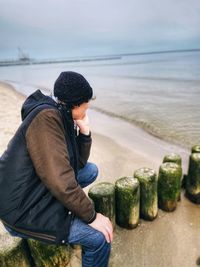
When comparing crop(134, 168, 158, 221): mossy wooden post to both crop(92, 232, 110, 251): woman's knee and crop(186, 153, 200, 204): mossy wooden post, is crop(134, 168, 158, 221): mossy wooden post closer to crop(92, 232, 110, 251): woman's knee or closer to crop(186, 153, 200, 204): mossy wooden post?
crop(186, 153, 200, 204): mossy wooden post

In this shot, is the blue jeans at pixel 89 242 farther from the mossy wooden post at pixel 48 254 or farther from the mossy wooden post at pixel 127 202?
the mossy wooden post at pixel 127 202

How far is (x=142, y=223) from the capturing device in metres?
3.62

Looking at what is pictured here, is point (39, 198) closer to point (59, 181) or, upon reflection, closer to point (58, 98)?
point (59, 181)

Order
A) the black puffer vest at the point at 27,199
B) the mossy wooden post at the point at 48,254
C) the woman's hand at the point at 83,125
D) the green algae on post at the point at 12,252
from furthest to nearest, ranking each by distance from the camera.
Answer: the woman's hand at the point at 83,125 → the mossy wooden post at the point at 48,254 → the green algae on post at the point at 12,252 → the black puffer vest at the point at 27,199

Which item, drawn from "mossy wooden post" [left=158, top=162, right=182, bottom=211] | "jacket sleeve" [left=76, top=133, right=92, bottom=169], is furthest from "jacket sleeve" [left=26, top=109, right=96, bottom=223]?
"mossy wooden post" [left=158, top=162, right=182, bottom=211]

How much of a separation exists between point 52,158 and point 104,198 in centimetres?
139

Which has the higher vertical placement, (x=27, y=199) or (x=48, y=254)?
(x=27, y=199)

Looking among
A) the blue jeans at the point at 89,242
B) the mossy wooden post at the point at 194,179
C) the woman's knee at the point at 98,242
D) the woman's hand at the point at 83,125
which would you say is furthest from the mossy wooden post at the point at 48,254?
the mossy wooden post at the point at 194,179

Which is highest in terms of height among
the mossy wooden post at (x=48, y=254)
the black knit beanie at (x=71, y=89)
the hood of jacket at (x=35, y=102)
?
the black knit beanie at (x=71, y=89)

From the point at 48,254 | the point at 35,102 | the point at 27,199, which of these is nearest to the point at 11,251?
the point at 48,254

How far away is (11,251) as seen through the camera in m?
2.43

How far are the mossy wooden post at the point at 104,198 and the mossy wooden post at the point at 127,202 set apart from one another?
114mm

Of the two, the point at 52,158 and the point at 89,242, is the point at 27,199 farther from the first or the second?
the point at 89,242

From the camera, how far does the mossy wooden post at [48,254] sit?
2555 millimetres
